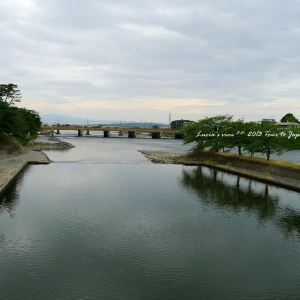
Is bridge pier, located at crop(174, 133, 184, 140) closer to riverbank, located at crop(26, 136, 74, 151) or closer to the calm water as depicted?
riverbank, located at crop(26, 136, 74, 151)

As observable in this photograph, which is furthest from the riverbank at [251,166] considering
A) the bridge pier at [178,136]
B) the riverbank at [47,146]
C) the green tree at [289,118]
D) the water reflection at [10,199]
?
the bridge pier at [178,136]

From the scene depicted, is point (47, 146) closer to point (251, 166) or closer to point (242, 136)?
point (242, 136)

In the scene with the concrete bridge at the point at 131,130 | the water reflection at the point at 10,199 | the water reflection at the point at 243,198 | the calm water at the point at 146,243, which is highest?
the concrete bridge at the point at 131,130

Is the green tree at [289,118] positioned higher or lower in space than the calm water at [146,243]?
higher

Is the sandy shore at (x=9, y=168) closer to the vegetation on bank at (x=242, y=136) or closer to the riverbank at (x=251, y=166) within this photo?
the riverbank at (x=251, y=166)

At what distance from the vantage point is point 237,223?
24391 mm

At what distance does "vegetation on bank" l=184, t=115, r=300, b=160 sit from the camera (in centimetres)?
5057

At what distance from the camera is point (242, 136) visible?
57000mm

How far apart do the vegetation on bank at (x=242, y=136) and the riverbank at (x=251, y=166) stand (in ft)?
5.75

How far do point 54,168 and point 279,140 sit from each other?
28.6 meters

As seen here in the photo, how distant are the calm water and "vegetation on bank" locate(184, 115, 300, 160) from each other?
15.5 metres

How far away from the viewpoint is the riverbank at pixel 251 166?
131 feet

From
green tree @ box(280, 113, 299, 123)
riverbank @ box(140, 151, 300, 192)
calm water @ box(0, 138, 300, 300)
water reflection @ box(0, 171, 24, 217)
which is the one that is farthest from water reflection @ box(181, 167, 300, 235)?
green tree @ box(280, 113, 299, 123)

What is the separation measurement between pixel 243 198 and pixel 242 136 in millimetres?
24961
